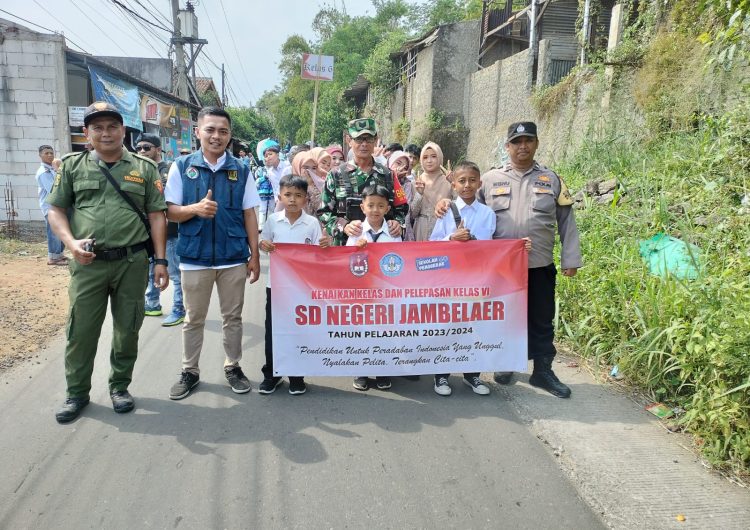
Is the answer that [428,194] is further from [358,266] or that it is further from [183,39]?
[183,39]

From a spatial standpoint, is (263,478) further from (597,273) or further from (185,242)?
(597,273)

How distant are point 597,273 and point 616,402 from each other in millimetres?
1595

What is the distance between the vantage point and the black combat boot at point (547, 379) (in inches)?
147

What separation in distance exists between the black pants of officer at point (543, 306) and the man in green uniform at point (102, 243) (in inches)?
106

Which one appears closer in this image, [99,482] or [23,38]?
[99,482]

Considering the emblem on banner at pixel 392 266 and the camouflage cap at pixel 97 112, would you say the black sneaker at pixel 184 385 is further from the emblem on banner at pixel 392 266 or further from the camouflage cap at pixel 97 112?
the camouflage cap at pixel 97 112

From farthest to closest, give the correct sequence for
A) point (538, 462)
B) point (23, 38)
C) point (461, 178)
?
point (23, 38) < point (461, 178) < point (538, 462)

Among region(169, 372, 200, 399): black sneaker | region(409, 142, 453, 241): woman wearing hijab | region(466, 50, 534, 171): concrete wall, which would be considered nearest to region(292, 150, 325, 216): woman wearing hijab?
region(409, 142, 453, 241): woman wearing hijab

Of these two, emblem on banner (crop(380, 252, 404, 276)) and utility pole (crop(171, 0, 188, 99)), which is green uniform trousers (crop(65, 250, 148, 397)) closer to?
emblem on banner (crop(380, 252, 404, 276))

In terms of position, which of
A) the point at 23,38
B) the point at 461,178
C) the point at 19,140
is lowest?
the point at 461,178

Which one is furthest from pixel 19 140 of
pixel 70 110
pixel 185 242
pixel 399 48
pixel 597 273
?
pixel 399 48

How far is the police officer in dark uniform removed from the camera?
13.1 ft

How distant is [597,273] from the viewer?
4871 mm

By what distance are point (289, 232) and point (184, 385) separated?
1.34 metres
